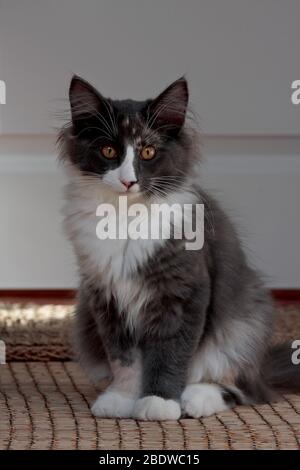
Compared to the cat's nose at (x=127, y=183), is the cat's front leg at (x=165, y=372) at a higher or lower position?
lower

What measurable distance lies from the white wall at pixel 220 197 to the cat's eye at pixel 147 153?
845 mm

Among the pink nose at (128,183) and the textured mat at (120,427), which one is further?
the pink nose at (128,183)

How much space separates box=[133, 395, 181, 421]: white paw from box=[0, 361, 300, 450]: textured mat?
0.05ft

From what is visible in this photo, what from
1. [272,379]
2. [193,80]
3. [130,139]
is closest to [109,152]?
[130,139]

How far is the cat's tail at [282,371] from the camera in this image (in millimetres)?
1755

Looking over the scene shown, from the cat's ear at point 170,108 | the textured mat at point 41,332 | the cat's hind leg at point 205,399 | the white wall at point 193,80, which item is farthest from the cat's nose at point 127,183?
the white wall at point 193,80

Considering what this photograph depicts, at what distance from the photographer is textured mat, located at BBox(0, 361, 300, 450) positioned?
54.6 inches

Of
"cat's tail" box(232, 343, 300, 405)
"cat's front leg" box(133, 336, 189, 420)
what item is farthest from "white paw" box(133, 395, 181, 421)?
"cat's tail" box(232, 343, 300, 405)

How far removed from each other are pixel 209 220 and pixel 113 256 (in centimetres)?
20

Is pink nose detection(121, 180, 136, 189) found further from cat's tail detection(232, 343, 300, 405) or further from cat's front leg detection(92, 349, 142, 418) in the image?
cat's tail detection(232, 343, 300, 405)

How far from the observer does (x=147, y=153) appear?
62.3 inches

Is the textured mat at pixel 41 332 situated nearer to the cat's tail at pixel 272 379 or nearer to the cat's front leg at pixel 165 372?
the cat's tail at pixel 272 379

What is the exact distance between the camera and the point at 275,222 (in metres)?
2.48

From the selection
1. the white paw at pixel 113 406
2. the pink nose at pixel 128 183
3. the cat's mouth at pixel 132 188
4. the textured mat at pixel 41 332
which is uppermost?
the pink nose at pixel 128 183
